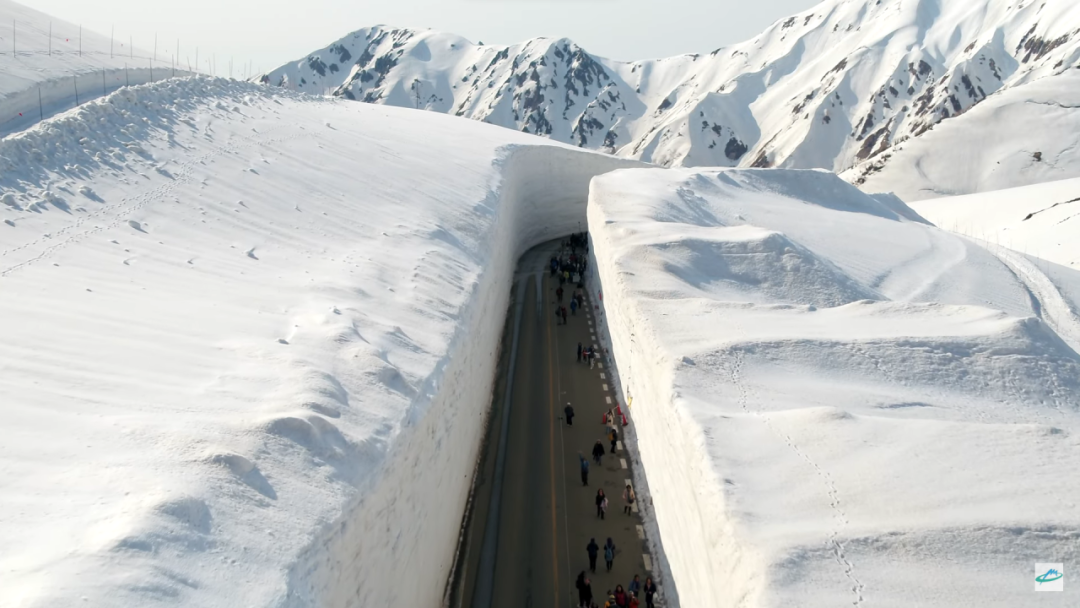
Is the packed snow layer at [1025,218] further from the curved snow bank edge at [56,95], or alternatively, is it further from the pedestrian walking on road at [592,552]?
the curved snow bank edge at [56,95]

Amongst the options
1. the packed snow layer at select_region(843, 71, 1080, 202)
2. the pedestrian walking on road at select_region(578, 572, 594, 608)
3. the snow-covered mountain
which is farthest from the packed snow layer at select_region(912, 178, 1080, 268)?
the snow-covered mountain

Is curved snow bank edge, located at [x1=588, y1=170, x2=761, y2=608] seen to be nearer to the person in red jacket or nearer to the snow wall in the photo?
the person in red jacket

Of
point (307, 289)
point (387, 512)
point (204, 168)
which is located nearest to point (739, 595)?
point (387, 512)

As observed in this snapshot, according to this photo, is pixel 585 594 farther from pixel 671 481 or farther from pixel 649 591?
pixel 671 481

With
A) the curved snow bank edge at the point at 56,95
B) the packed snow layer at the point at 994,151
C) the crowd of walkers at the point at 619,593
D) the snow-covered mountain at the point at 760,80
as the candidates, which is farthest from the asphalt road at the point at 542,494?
the snow-covered mountain at the point at 760,80

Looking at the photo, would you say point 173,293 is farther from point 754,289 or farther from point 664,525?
point 754,289

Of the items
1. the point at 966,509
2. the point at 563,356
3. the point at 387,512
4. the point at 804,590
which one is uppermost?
the point at 966,509
